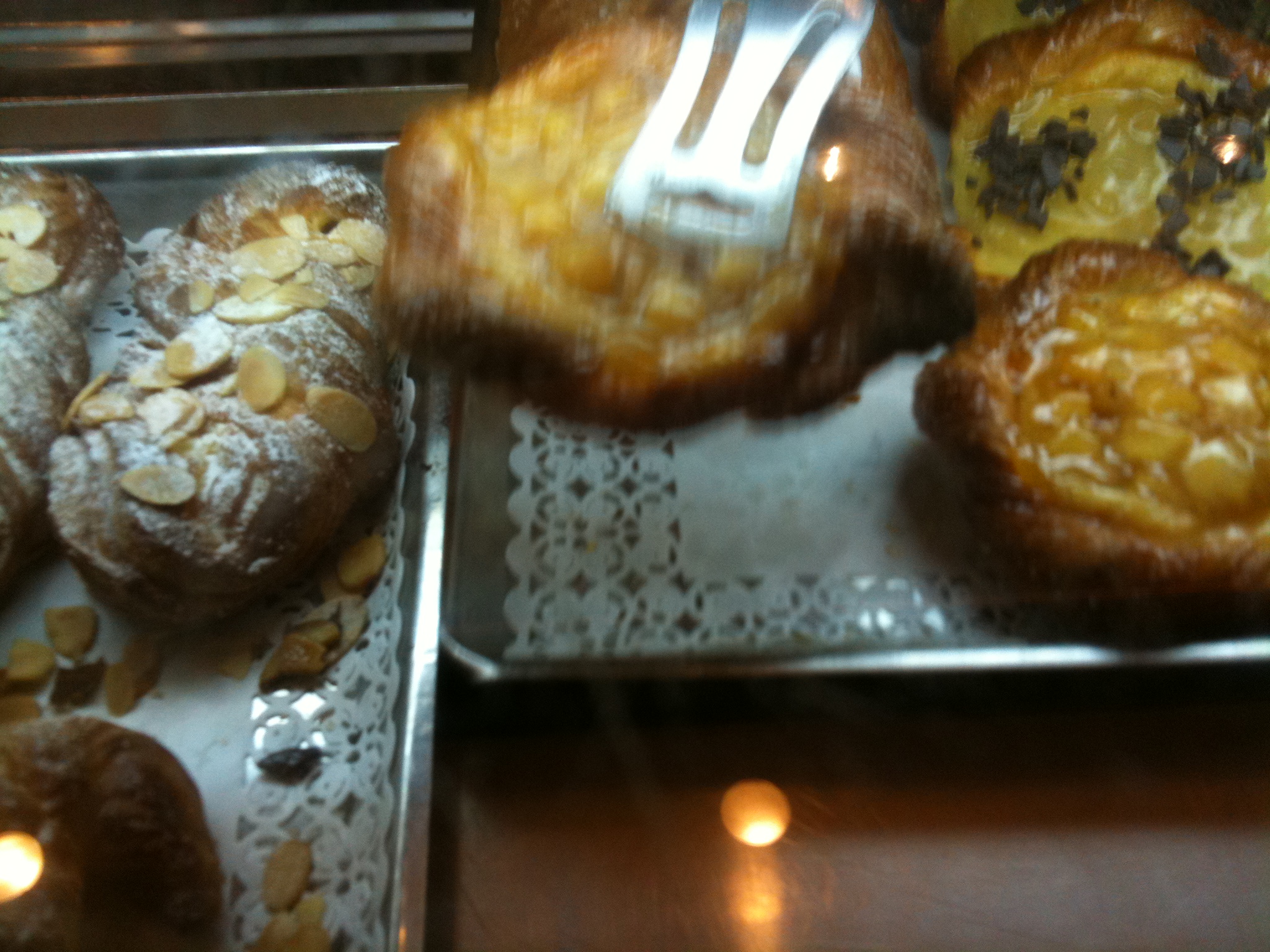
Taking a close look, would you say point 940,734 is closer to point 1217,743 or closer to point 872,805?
point 872,805

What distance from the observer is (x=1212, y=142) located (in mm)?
809

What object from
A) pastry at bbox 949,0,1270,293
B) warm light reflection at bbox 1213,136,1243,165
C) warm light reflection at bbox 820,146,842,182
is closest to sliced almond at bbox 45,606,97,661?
warm light reflection at bbox 820,146,842,182

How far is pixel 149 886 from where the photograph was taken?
1.82 ft

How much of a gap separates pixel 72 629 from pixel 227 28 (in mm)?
524

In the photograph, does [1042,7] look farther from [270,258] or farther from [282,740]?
[282,740]

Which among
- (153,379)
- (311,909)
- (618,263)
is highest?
(153,379)

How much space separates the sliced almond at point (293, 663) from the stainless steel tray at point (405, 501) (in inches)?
1.4

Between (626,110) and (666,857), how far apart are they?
512 millimetres

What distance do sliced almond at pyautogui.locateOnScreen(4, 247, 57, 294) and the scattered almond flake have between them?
373 millimetres

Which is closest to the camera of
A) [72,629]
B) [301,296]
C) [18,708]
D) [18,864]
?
[18,864]

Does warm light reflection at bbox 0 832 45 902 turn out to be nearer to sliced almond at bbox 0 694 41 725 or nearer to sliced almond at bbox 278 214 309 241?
sliced almond at bbox 0 694 41 725

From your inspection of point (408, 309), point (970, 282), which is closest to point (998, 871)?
point (970, 282)

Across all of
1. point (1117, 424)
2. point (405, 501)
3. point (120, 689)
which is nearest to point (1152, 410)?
point (1117, 424)

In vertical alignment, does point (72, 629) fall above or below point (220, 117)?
below
